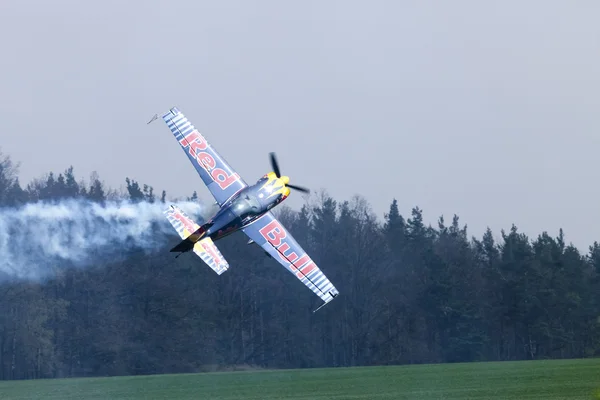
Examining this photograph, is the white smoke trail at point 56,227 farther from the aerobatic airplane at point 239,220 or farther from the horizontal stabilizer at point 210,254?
the horizontal stabilizer at point 210,254

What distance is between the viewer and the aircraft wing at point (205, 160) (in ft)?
143

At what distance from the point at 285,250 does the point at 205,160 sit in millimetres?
5388

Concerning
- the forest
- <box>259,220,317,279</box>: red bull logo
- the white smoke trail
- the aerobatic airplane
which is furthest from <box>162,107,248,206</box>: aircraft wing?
the forest

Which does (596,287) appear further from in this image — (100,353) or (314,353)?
(100,353)

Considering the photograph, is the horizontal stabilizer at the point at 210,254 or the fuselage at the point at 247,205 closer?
the horizontal stabilizer at the point at 210,254

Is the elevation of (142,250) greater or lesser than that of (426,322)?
greater

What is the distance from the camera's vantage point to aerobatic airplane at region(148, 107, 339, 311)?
40.7 m

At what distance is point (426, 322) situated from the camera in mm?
79312

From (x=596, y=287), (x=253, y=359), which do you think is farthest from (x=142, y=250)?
(x=596, y=287)

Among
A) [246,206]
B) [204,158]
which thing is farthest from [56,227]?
[246,206]

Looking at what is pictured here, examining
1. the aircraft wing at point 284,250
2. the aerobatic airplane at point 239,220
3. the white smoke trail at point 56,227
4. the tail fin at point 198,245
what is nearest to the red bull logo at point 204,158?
the aerobatic airplane at point 239,220

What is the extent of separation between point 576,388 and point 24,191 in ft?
149

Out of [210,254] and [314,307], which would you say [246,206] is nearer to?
[210,254]

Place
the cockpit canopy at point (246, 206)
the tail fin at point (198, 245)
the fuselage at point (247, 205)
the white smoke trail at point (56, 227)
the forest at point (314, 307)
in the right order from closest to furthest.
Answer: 1. the tail fin at point (198, 245)
2. the fuselage at point (247, 205)
3. the cockpit canopy at point (246, 206)
4. the white smoke trail at point (56, 227)
5. the forest at point (314, 307)
